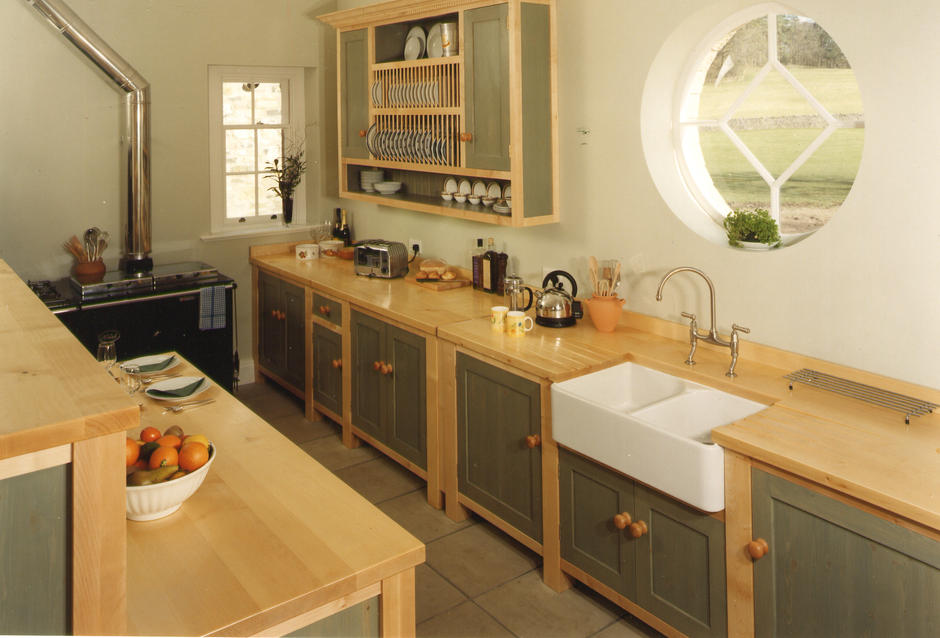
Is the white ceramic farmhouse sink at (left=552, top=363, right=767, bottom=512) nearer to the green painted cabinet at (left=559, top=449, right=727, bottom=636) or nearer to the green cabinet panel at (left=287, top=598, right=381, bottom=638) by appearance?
the green painted cabinet at (left=559, top=449, right=727, bottom=636)

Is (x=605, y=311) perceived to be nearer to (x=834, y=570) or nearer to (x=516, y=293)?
(x=516, y=293)

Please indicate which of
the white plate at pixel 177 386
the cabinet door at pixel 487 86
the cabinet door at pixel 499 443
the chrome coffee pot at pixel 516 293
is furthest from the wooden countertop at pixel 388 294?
the white plate at pixel 177 386

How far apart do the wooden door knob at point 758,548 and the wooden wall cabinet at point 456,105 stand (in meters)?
1.90

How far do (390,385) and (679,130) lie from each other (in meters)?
1.88

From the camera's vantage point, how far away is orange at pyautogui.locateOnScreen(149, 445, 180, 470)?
6.44ft

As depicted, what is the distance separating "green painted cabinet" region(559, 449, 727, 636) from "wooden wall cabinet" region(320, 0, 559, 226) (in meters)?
1.41

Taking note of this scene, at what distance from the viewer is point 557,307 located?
11.9ft

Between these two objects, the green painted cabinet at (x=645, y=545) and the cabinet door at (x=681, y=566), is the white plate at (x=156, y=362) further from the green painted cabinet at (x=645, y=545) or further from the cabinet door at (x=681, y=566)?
the cabinet door at (x=681, y=566)

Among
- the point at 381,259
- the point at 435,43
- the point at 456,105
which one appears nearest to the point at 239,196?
the point at 381,259

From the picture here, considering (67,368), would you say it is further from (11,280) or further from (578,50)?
(578,50)

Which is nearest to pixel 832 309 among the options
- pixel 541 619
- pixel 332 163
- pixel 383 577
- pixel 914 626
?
pixel 914 626

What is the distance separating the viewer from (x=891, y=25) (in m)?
2.54

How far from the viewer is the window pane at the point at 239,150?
5.41 m

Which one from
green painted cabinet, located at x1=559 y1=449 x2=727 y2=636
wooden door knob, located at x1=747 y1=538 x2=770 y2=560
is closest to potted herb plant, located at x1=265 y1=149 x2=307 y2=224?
green painted cabinet, located at x1=559 y1=449 x2=727 y2=636
